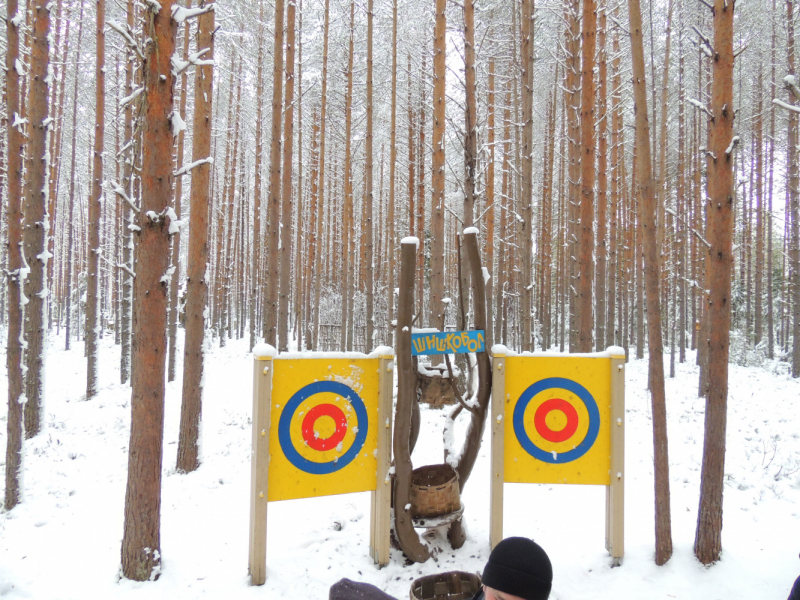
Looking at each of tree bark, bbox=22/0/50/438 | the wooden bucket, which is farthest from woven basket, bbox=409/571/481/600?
tree bark, bbox=22/0/50/438

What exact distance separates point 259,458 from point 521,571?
7.97 feet

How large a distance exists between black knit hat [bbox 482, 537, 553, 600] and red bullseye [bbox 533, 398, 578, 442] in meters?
2.39

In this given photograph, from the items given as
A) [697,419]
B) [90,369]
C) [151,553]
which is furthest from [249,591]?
[90,369]

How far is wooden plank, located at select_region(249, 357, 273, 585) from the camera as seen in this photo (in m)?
3.34

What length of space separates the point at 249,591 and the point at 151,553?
0.85 metres

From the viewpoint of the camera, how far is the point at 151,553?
11.5 ft

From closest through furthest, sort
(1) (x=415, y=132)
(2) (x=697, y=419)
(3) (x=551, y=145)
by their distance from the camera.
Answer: (2) (x=697, y=419)
(3) (x=551, y=145)
(1) (x=415, y=132)

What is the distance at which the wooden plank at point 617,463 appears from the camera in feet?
12.2

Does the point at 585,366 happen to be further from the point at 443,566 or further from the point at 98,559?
the point at 98,559

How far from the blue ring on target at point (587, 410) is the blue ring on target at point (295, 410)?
50.9 inches

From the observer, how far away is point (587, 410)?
12.3ft

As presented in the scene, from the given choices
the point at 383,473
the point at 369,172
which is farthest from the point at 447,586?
the point at 369,172

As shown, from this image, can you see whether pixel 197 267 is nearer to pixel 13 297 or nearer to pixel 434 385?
pixel 13 297

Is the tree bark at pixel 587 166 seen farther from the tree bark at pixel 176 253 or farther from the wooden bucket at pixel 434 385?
the tree bark at pixel 176 253
